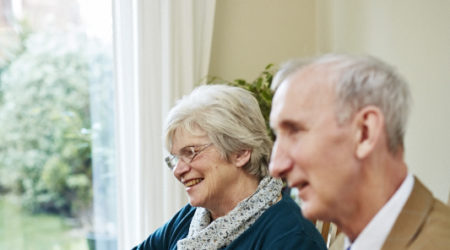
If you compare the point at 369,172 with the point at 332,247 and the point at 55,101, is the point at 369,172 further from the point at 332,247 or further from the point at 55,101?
the point at 55,101

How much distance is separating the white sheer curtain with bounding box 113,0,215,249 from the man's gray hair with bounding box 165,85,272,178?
4.37 feet

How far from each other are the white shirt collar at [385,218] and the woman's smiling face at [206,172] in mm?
919

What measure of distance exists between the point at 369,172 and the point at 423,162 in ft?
5.07

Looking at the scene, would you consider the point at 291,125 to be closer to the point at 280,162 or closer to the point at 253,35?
the point at 280,162

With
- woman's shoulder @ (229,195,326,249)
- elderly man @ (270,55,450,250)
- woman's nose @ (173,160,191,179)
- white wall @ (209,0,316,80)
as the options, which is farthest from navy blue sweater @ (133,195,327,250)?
white wall @ (209,0,316,80)

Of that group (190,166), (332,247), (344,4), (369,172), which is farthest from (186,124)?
(344,4)

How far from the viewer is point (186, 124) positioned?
1989 mm

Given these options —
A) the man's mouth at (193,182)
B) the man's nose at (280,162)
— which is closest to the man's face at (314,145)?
the man's nose at (280,162)

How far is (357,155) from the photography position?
40.4 inches

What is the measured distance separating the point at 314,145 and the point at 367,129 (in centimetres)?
9

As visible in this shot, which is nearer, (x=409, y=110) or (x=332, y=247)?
(x=409, y=110)

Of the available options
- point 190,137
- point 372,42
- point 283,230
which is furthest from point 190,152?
point 372,42

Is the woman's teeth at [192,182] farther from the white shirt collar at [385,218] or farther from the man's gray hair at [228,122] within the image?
the white shirt collar at [385,218]

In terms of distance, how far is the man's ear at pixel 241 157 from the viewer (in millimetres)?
1973
